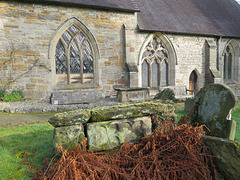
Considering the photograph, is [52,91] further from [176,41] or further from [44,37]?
[176,41]

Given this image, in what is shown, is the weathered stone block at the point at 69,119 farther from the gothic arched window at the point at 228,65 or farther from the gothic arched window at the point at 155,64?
Result: the gothic arched window at the point at 228,65

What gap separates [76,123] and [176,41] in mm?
12029

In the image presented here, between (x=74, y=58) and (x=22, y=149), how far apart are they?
7486 mm

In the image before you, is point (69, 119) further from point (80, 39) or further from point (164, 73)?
point (164, 73)

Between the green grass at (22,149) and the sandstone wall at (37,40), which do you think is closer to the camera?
the green grass at (22,149)

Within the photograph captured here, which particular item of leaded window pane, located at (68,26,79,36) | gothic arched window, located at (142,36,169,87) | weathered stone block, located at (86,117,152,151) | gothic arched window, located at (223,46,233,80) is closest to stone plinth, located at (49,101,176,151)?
weathered stone block, located at (86,117,152,151)

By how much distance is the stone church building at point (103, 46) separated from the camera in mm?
8664

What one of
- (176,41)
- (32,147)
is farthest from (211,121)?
(176,41)

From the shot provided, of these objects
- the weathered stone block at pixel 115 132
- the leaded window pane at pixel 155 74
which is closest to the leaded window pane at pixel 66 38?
the leaded window pane at pixel 155 74

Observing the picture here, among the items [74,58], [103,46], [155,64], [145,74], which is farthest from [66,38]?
[155,64]

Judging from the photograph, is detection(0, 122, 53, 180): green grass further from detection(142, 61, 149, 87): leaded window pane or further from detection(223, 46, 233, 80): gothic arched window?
detection(223, 46, 233, 80): gothic arched window

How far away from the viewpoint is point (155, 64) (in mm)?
13000

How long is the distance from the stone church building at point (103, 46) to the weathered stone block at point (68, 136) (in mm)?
6644

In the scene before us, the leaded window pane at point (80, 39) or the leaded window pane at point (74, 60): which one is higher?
the leaded window pane at point (80, 39)
